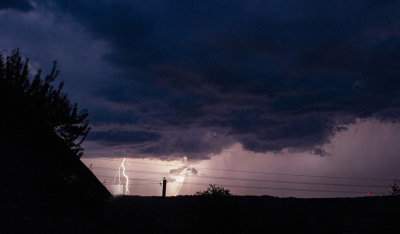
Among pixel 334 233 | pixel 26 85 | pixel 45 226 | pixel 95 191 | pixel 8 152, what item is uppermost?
pixel 26 85

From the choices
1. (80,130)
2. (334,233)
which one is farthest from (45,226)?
(334,233)

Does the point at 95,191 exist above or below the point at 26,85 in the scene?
below

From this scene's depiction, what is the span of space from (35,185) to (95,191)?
178 cm

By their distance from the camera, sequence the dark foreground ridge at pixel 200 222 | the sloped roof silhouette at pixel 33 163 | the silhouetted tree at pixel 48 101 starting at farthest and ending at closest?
the silhouetted tree at pixel 48 101 → the dark foreground ridge at pixel 200 222 → the sloped roof silhouette at pixel 33 163

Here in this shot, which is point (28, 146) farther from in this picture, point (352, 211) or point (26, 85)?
point (352, 211)

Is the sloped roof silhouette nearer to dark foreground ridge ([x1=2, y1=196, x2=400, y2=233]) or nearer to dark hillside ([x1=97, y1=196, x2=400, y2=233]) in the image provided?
dark foreground ridge ([x1=2, y1=196, x2=400, y2=233])

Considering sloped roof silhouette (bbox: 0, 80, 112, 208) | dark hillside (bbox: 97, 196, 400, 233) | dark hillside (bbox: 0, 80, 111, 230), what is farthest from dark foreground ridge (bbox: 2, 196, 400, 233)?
sloped roof silhouette (bbox: 0, 80, 112, 208)

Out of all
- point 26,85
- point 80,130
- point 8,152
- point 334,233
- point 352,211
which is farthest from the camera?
point 352,211

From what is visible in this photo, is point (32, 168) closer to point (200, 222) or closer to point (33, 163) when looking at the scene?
point (33, 163)

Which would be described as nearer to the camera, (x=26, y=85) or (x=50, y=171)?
(x=50, y=171)

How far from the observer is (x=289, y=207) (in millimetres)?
87500

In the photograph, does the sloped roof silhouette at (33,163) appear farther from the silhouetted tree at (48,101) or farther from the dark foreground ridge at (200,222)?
the silhouetted tree at (48,101)

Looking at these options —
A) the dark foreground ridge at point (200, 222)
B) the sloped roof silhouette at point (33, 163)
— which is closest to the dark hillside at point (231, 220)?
the dark foreground ridge at point (200, 222)

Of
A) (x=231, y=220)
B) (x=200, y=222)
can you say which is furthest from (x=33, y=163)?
(x=231, y=220)
